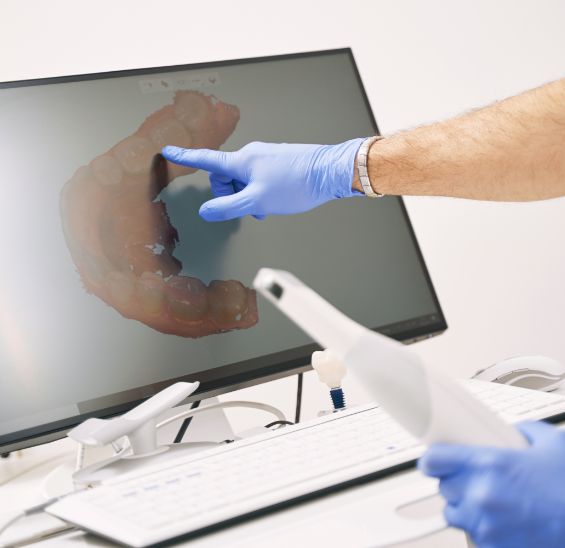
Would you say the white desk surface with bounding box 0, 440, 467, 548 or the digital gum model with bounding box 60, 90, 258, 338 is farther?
the digital gum model with bounding box 60, 90, 258, 338

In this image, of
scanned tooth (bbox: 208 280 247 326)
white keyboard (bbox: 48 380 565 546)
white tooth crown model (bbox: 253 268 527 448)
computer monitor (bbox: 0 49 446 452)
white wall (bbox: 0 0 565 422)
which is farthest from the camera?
white wall (bbox: 0 0 565 422)

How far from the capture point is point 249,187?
111cm

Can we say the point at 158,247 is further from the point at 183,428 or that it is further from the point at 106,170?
the point at 183,428

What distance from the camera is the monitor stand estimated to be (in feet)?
2.75

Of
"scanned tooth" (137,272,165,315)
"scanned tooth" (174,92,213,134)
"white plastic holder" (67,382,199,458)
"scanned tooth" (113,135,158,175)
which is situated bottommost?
"white plastic holder" (67,382,199,458)

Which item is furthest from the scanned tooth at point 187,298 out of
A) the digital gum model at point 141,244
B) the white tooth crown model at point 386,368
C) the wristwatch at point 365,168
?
the white tooth crown model at point 386,368

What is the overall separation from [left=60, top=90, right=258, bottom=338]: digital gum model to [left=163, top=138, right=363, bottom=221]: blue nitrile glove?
5 centimetres

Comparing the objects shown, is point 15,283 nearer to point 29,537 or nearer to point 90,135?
point 90,135

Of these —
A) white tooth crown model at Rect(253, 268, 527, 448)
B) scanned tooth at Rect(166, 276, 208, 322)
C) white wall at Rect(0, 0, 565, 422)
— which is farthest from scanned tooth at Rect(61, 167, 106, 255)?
white wall at Rect(0, 0, 565, 422)

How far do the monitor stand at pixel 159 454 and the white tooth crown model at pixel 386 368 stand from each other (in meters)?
0.45

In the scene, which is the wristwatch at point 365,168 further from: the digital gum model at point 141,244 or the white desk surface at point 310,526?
the white desk surface at point 310,526

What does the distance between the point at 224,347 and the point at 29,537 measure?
1.34ft

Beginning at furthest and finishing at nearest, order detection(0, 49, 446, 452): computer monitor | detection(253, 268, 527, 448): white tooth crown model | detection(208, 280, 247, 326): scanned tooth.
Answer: detection(208, 280, 247, 326): scanned tooth < detection(0, 49, 446, 452): computer monitor < detection(253, 268, 527, 448): white tooth crown model

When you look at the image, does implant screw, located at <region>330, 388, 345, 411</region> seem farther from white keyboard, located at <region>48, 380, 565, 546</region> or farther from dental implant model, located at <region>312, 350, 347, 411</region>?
white keyboard, located at <region>48, 380, 565, 546</region>
